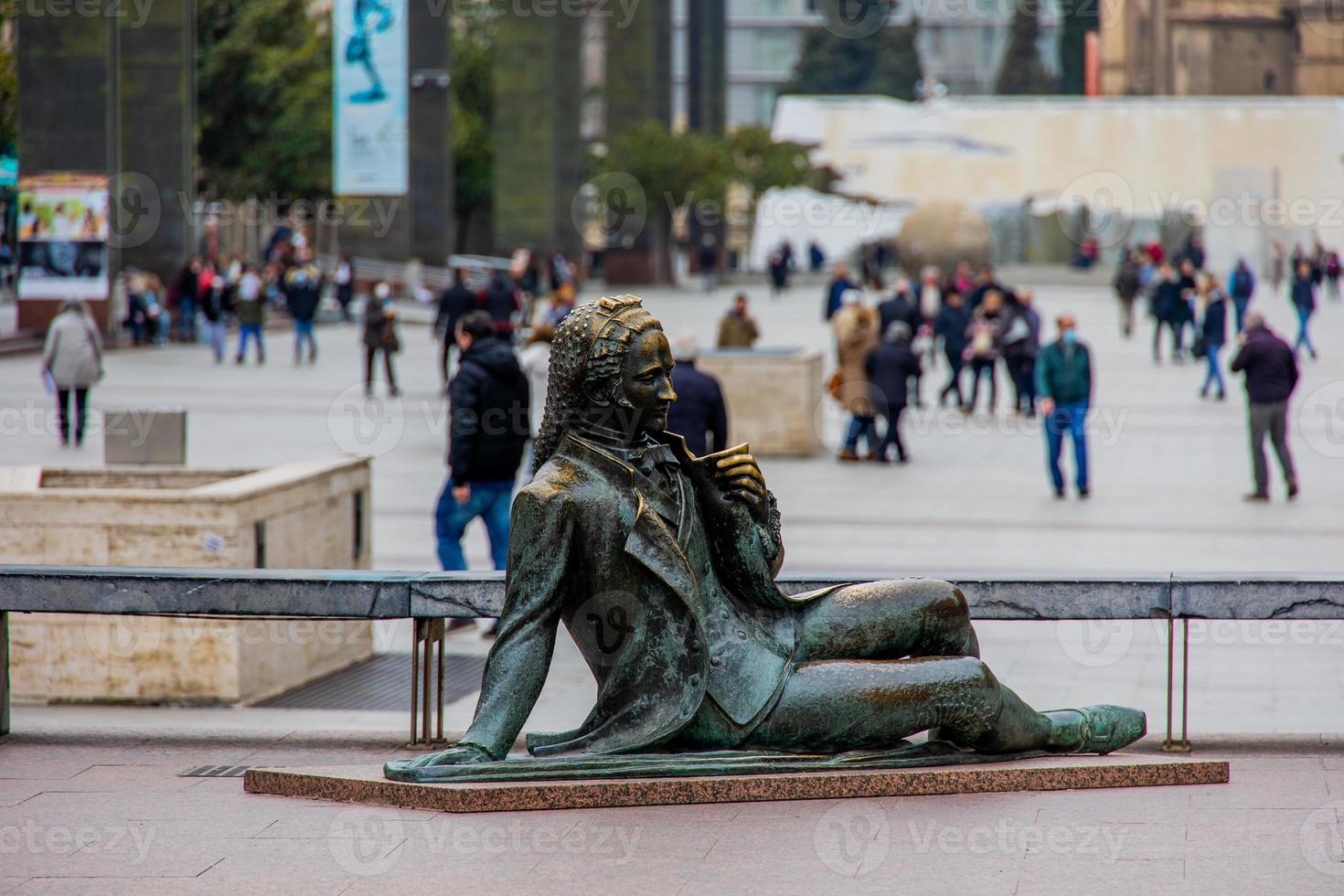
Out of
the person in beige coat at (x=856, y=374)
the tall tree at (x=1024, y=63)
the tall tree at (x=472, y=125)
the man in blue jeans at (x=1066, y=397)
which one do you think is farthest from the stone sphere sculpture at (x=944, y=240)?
the tall tree at (x=1024, y=63)

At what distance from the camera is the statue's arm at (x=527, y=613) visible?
208 inches

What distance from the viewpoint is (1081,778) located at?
222 inches

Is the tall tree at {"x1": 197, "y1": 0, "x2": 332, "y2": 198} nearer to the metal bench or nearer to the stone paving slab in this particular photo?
the metal bench

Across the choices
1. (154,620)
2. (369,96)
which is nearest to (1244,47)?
(369,96)

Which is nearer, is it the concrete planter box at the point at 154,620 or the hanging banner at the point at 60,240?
the concrete planter box at the point at 154,620

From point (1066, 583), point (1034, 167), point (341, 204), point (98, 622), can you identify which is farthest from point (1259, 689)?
point (1034, 167)

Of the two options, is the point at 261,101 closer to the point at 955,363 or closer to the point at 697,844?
the point at 955,363

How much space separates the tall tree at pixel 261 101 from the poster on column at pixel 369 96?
11.5 metres

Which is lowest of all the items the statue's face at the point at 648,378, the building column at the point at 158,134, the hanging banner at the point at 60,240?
the statue's face at the point at 648,378

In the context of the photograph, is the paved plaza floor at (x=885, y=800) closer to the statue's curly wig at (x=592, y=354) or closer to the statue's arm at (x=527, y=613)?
the statue's arm at (x=527, y=613)

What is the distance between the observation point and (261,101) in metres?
45.4

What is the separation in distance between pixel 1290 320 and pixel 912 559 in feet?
96.4

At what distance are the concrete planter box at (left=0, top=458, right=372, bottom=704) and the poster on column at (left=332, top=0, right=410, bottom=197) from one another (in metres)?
24.6

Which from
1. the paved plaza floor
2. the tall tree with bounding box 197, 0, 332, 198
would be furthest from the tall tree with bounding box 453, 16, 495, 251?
the paved plaza floor
